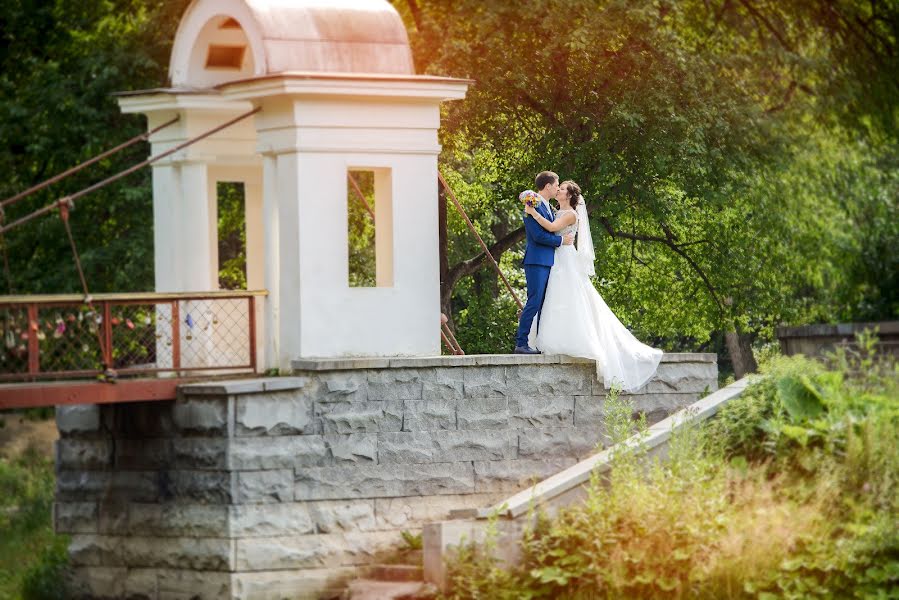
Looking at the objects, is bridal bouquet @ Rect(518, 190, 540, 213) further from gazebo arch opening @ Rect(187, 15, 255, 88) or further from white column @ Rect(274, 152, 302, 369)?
gazebo arch opening @ Rect(187, 15, 255, 88)

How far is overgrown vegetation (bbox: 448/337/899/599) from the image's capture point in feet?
34.9

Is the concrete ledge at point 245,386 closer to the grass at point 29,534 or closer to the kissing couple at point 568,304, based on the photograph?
the kissing couple at point 568,304

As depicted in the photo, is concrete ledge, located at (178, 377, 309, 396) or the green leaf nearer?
the green leaf

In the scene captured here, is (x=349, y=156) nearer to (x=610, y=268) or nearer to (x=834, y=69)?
(x=610, y=268)

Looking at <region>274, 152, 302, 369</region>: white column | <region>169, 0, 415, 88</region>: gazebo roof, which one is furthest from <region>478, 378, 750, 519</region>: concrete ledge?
<region>169, 0, 415, 88</region>: gazebo roof

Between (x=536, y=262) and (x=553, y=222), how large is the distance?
36 centimetres

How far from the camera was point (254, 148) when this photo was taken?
14.8 metres

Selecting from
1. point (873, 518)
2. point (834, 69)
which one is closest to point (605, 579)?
point (873, 518)

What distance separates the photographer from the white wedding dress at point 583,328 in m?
13.7

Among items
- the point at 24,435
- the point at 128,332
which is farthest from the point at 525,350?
the point at 24,435

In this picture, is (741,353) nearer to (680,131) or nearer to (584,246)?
(680,131)

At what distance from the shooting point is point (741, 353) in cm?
2414

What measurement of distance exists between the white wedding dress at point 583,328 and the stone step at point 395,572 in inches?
92.9

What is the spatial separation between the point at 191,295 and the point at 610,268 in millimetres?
8427
